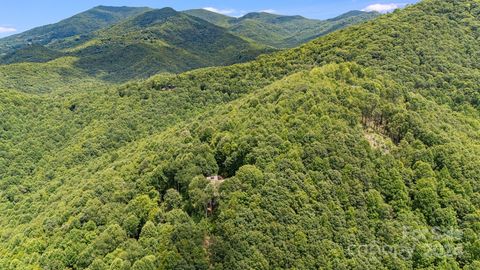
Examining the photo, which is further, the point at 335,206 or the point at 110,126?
the point at 110,126

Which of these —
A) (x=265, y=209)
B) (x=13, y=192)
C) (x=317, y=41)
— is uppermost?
(x=317, y=41)

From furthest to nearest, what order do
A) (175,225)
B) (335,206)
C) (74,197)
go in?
(74,197)
(335,206)
(175,225)

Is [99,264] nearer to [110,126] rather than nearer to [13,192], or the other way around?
[13,192]

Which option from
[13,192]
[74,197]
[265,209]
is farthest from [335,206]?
[13,192]

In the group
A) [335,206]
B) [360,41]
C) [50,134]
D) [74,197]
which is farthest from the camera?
[50,134]

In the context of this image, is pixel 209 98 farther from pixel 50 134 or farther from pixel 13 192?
pixel 13 192

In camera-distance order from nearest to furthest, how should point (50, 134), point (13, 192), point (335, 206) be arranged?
point (335, 206)
point (13, 192)
point (50, 134)

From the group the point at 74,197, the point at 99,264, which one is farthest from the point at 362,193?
the point at 74,197

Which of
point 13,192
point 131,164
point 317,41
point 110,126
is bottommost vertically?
point 13,192

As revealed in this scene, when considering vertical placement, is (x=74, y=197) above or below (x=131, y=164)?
below
